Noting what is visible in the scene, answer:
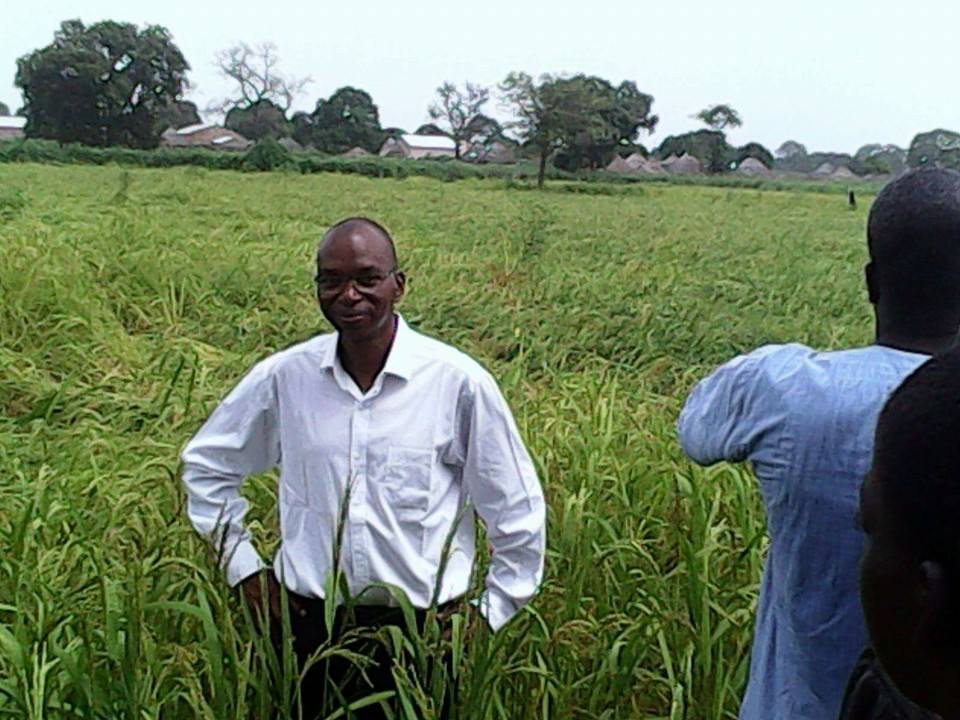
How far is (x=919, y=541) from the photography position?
730 mm

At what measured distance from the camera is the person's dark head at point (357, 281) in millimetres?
1763

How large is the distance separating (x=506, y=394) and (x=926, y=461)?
3434 mm

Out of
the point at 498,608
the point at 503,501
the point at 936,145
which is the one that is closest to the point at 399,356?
the point at 503,501

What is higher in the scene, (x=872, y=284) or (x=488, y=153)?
(x=872, y=284)

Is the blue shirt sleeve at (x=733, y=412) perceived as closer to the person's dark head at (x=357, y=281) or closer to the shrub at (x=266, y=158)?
the person's dark head at (x=357, y=281)

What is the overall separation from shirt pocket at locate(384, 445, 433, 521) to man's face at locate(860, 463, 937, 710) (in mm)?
998

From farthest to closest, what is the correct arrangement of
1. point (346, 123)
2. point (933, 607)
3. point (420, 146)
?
point (420, 146) → point (346, 123) → point (933, 607)

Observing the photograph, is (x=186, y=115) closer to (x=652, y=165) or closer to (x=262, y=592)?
(x=652, y=165)

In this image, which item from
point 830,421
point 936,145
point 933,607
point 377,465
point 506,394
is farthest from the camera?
point 936,145

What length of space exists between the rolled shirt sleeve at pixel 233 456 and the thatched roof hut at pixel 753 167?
5007 centimetres

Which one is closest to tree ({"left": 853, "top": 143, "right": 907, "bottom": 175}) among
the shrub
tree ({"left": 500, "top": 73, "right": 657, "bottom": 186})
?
tree ({"left": 500, "top": 73, "right": 657, "bottom": 186})

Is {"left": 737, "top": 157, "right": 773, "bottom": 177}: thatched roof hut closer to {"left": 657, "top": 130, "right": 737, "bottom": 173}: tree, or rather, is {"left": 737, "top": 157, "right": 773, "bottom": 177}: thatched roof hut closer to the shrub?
{"left": 657, "top": 130, "right": 737, "bottom": 173}: tree

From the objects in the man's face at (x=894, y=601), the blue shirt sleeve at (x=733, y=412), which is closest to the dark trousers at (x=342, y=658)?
the blue shirt sleeve at (x=733, y=412)

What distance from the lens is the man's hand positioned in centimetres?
184
